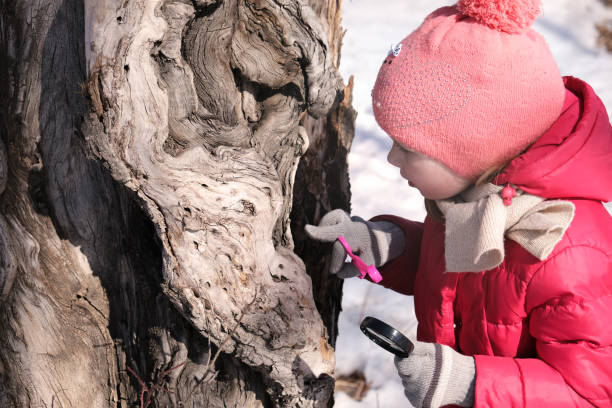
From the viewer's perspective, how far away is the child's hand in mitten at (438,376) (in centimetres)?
145

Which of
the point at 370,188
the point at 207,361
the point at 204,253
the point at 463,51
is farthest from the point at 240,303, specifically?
the point at 370,188

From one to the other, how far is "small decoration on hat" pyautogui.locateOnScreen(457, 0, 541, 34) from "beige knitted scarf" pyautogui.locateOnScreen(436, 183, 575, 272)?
42 centimetres

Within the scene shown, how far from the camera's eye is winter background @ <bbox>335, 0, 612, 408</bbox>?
265 centimetres

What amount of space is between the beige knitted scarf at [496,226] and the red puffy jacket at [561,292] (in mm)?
47

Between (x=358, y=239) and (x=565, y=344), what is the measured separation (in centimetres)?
78

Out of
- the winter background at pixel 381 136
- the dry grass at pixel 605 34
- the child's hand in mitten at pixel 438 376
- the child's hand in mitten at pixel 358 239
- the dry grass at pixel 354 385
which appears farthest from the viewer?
the dry grass at pixel 605 34

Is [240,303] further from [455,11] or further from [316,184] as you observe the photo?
[455,11]

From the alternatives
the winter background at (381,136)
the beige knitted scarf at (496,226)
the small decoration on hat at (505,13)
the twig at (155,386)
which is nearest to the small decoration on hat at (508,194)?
the beige knitted scarf at (496,226)

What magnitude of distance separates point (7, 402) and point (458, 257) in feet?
5.36

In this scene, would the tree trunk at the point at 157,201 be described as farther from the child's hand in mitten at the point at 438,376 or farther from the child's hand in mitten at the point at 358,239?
the child's hand in mitten at the point at 438,376

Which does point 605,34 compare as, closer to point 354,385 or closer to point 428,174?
point 354,385

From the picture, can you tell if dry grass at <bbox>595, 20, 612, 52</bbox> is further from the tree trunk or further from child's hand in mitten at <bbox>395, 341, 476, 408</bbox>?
child's hand in mitten at <bbox>395, 341, 476, 408</bbox>

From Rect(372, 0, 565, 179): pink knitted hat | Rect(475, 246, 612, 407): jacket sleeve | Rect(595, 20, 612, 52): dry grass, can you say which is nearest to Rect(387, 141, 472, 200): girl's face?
Rect(372, 0, 565, 179): pink knitted hat

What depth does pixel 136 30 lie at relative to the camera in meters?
1.33
